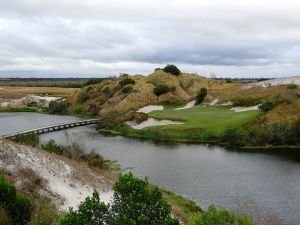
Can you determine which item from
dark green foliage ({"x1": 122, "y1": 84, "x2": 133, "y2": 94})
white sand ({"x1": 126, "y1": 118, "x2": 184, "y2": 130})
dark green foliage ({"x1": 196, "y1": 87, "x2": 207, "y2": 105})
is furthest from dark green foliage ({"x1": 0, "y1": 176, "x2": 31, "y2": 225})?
dark green foliage ({"x1": 122, "y1": 84, "x2": 133, "y2": 94})

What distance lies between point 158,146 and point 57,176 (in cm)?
4076

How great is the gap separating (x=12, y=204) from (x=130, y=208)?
1038 centimetres

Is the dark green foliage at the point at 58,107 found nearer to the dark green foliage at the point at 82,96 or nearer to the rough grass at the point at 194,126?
the dark green foliage at the point at 82,96

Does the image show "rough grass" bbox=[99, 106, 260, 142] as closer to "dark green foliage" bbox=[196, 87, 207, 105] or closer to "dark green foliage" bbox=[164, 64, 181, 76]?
"dark green foliage" bbox=[196, 87, 207, 105]

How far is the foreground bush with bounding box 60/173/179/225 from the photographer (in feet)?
56.8

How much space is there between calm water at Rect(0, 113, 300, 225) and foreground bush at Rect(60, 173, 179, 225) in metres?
21.9

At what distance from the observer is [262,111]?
86.7 metres

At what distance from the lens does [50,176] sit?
38.7 m

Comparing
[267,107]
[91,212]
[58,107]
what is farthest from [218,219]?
[58,107]

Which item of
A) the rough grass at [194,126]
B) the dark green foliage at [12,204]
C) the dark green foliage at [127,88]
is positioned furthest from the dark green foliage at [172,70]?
the dark green foliage at [12,204]

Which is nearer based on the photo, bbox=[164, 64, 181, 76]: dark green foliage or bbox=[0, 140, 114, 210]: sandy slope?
bbox=[0, 140, 114, 210]: sandy slope

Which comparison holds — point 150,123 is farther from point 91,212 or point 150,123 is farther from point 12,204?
point 91,212

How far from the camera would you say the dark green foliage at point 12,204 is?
82.3ft

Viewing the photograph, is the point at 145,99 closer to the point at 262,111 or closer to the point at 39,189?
the point at 262,111
